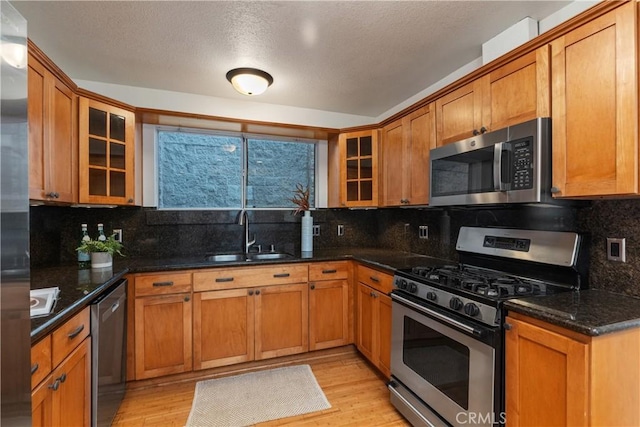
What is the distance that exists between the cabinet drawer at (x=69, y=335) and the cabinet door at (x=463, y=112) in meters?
2.37

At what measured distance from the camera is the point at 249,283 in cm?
253

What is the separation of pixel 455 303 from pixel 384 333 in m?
0.91

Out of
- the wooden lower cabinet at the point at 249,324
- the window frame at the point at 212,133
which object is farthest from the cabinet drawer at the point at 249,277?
the window frame at the point at 212,133

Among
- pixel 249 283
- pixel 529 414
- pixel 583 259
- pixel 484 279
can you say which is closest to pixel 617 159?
pixel 583 259

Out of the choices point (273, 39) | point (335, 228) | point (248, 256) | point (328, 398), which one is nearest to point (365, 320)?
point (328, 398)

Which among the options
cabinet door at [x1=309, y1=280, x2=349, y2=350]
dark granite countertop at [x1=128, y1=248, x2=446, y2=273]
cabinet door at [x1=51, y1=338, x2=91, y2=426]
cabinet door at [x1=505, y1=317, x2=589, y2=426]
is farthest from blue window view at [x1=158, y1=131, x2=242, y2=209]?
cabinet door at [x1=505, y1=317, x2=589, y2=426]

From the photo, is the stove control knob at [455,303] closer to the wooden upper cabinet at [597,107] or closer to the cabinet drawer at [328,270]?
the wooden upper cabinet at [597,107]

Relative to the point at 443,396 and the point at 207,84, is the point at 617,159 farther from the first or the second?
the point at 207,84

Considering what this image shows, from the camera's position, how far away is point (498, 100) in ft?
5.69

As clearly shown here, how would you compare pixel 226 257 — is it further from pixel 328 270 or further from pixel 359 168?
pixel 359 168

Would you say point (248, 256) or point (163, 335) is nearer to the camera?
point (163, 335)

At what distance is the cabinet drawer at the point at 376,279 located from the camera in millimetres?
2268

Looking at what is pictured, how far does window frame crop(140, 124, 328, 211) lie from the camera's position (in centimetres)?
287

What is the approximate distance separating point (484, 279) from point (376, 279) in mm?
844
